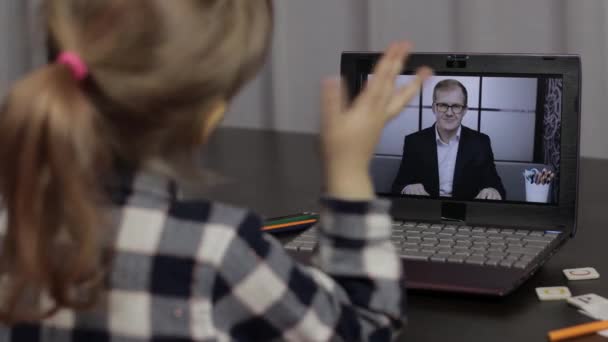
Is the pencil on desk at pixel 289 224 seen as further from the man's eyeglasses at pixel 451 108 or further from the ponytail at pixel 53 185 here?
the ponytail at pixel 53 185

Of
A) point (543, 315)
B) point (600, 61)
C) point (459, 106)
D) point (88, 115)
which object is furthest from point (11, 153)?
point (600, 61)

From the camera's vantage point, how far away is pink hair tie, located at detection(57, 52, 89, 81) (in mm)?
604

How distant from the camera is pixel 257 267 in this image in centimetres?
65

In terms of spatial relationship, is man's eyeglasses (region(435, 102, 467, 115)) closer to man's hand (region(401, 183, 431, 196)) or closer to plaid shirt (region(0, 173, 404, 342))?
man's hand (region(401, 183, 431, 196))

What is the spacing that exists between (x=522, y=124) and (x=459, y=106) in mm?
79

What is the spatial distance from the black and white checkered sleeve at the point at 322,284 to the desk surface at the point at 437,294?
0.51 feet

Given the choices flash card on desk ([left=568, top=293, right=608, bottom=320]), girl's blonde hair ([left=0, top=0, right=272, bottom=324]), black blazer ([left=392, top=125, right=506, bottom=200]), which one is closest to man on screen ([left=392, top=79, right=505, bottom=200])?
black blazer ([left=392, top=125, right=506, bottom=200])

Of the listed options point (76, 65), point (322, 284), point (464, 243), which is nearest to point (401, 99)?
point (322, 284)

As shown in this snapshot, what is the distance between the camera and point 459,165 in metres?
1.14

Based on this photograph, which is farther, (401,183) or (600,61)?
(600,61)

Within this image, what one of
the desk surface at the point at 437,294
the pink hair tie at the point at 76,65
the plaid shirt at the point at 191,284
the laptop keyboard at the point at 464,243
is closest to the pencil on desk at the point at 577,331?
the desk surface at the point at 437,294

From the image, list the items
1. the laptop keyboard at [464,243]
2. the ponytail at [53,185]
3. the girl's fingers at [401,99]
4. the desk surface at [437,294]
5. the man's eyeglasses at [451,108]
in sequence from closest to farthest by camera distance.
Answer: the ponytail at [53,185], the girl's fingers at [401,99], the desk surface at [437,294], the laptop keyboard at [464,243], the man's eyeglasses at [451,108]

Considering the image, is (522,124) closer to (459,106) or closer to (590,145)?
(459,106)

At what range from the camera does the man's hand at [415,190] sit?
1.17m
